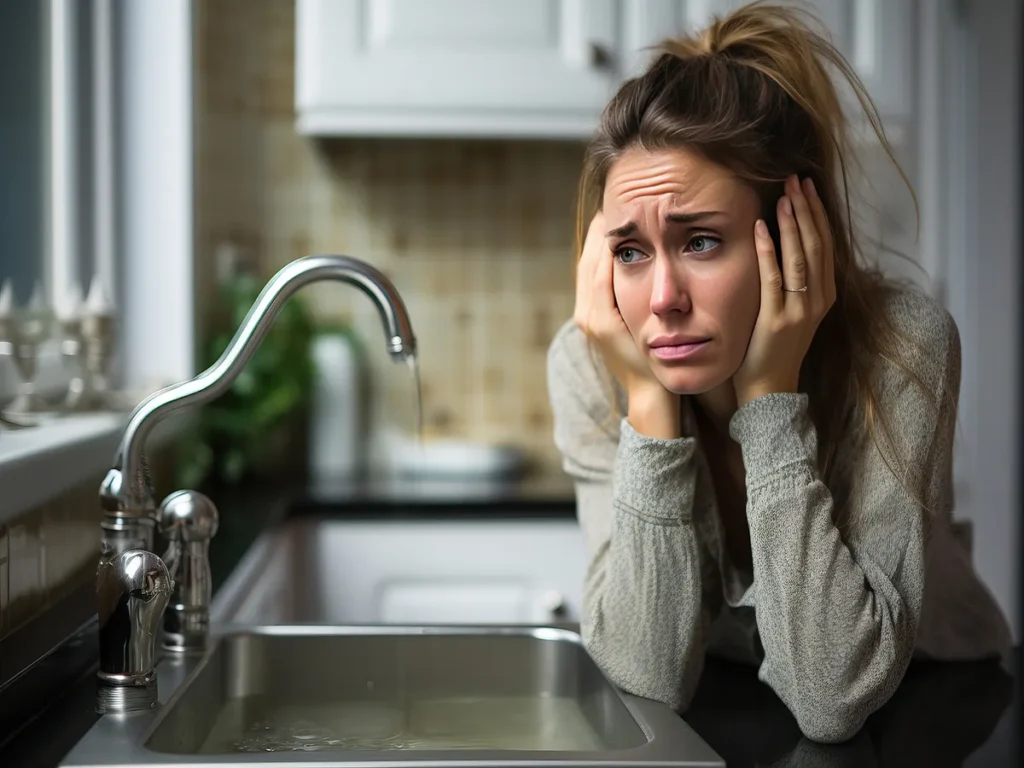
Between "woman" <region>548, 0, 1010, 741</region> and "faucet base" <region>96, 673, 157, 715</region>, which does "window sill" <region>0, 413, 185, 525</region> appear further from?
"woman" <region>548, 0, 1010, 741</region>

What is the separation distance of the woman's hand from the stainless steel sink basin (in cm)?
23

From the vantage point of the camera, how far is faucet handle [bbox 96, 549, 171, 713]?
86 centimetres

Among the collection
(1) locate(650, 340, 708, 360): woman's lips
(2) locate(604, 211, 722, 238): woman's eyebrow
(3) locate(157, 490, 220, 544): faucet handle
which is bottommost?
(3) locate(157, 490, 220, 544): faucet handle

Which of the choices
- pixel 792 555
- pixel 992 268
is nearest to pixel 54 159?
pixel 792 555

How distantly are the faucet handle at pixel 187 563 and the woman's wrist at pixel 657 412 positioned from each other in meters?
0.38

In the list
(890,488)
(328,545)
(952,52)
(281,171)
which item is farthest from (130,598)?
(952,52)

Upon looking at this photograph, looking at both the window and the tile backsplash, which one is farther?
the tile backsplash

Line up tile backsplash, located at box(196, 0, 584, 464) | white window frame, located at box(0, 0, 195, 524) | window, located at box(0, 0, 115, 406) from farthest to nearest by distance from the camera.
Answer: tile backsplash, located at box(196, 0, 584, 464) → white window frame, located at box(0, 0, 195, 524) → window, located at box(0, 0, 115, 406)

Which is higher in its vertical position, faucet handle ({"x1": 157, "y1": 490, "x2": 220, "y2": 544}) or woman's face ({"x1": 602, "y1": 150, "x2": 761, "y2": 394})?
woman's face ({"x1": 602, "y1": 150, "x2": 761, "y2": 394})

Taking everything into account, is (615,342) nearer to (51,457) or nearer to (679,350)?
(679,350)

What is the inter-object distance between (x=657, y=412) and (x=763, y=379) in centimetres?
9

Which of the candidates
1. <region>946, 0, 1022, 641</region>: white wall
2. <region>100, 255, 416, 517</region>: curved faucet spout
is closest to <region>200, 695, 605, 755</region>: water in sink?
<region>100, 255, 416, 517</region>: curved faucet spout

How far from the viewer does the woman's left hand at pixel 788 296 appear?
3.11 ft

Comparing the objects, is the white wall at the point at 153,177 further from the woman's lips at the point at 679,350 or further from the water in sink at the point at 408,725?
the woman's lips at the point at 679,350
